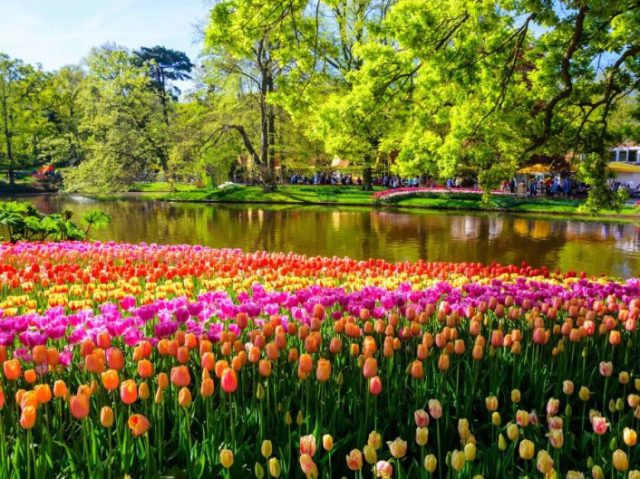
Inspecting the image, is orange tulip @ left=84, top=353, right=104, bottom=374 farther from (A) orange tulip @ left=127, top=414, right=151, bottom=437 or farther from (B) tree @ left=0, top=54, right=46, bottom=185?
A: (B) tree @ left=0, top=54, right=46, bottom=185

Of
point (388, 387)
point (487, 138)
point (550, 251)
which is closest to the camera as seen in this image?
point (388, 387)

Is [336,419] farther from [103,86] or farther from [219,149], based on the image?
[103,86]

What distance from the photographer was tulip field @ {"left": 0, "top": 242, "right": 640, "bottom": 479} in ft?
8.17

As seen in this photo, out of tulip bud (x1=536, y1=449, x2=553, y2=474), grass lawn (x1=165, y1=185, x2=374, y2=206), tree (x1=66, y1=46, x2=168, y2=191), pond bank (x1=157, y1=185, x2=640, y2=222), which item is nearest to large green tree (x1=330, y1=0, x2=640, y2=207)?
tulip bud (x1=536, y1=449, x2=553, y2=474)

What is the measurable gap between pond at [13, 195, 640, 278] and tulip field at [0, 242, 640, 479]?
1258 cm

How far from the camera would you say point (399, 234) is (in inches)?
894

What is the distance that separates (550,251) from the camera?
18.8m

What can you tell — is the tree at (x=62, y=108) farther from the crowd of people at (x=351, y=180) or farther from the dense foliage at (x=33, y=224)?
the dense foliage at (x=33, y=224)

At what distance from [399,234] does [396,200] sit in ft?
47.3

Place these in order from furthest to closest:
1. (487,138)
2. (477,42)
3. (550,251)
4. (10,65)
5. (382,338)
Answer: (10,65) → (550,251) → (487,138) → (477,42) → (382,338)

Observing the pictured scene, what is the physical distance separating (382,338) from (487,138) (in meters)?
8.57

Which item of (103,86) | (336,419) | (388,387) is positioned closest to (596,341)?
(388,387)

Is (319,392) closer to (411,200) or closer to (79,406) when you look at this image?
(79,406)

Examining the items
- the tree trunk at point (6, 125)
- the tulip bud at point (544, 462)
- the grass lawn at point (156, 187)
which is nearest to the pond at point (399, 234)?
the tulip bud at point (544, 462)
